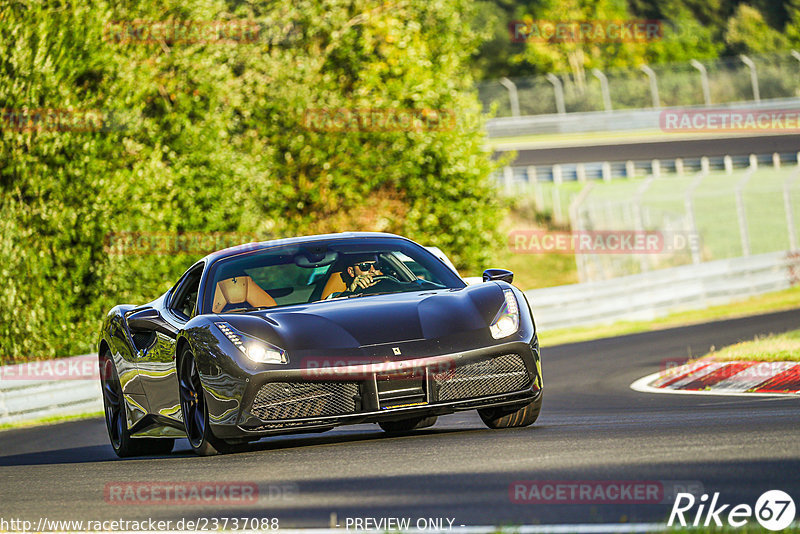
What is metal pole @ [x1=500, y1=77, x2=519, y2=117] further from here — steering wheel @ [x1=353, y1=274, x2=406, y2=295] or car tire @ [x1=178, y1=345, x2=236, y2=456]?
car tire @ [x1=178, y1=345, x2=236, y2=456]

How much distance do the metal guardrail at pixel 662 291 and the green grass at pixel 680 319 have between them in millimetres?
187

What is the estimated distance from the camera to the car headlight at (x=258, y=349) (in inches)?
286

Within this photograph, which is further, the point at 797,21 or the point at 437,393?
the point at 797,21

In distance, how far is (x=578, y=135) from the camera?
54.1 meters

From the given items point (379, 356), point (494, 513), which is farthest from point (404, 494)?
point (379, 356)

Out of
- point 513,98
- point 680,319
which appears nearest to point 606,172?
point 513,98

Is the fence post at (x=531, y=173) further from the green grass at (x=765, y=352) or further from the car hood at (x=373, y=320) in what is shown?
the car hood at (x=373, y=320)

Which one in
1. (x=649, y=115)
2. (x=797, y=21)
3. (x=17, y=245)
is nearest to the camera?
(x=17, y=245)

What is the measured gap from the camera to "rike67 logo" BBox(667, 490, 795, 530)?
4.45 m

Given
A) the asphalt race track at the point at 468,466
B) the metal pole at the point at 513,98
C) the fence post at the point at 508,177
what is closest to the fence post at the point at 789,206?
the fence post at the point at 508,177

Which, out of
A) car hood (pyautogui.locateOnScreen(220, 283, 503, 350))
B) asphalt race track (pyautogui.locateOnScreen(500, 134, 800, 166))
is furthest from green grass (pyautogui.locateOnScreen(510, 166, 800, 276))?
car hood (pyautogui.locateOnScreen(220, 283, 503, 350))

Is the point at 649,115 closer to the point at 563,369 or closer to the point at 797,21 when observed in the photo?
the point at 797,21

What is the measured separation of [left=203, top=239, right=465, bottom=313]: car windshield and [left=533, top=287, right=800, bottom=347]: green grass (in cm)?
1210

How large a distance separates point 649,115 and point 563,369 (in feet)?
124
